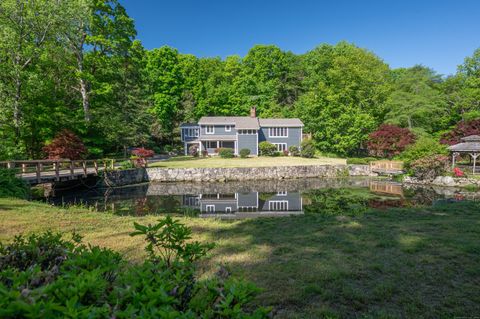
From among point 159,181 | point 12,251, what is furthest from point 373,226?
point 159,181

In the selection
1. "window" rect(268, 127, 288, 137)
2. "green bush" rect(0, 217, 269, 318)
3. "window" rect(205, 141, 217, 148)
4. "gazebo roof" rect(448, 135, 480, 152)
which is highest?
"window" rect(268, 127, 288, 137)

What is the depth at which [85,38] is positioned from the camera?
80.3ft

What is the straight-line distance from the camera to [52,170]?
59.1 ft

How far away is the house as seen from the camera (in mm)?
38125

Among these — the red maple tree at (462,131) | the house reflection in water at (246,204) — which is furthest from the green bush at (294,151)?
the house reflection in water at (246,204)

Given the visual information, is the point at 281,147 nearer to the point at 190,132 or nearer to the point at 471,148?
the point at 190,132

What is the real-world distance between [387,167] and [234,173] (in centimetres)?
1480

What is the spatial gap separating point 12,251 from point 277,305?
10.7 ft

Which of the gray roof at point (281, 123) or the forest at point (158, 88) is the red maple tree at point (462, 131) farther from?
the gray roof at point (281, 123)

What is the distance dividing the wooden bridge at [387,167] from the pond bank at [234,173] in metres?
0.71

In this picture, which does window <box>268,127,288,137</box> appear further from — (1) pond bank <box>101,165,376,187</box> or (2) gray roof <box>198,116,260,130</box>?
(1) pond bank <box>101,165,376,187</box>

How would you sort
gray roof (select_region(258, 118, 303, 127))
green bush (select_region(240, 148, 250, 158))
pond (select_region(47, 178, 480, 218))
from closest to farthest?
pond (select_region(47, 178, 480, 218)) → green bush (select_region(240, 148, 250, 158)) → gray roof (select_region(258, 118, 303, 127))

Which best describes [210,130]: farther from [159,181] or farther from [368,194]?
[368,194]

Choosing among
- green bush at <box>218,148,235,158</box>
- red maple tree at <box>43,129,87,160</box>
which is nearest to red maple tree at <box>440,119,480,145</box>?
green bush at <box>218,148,235,158</box>
